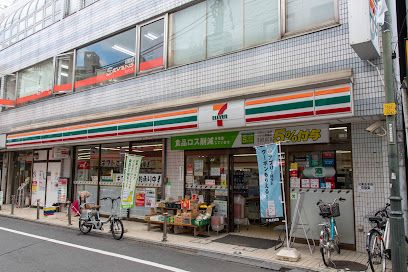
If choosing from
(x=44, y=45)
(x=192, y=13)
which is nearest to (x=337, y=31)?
(x=192, y=13)

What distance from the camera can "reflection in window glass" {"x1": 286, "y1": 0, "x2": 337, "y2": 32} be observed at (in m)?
9.33

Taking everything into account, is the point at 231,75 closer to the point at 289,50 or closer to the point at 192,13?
the point at 289,50

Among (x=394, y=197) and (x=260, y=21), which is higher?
(x=260, y=21)

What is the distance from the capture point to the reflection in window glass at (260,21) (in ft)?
33.8

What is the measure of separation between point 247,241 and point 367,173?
148 inches

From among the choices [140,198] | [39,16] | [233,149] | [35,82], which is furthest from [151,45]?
[39,16]

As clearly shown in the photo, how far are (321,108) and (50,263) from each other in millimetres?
7115

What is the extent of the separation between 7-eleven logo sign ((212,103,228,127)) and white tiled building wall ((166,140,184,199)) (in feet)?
8.90

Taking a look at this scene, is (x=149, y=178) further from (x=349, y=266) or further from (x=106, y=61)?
(x=349, y=266)

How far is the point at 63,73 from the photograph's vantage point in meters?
17.7

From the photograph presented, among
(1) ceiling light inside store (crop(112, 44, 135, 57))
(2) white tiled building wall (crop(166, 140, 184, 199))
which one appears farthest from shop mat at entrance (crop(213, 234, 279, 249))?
(1) ceiling light inside store (crop(112, 44, 135, 57))

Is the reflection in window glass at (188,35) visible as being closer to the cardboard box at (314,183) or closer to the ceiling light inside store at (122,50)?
the ceiling light inside store at (122,50)

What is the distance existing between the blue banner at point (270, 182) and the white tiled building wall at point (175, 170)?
13.6 ft

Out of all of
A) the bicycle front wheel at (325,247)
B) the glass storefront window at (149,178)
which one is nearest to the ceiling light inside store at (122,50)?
the glass storefront window at (149,178)
